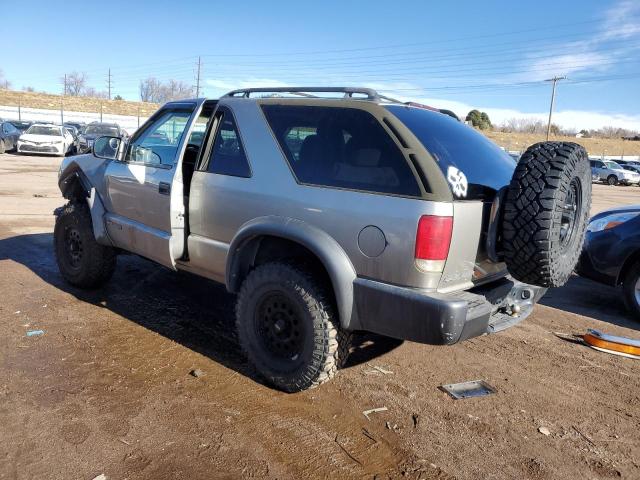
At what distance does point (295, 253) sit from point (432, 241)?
3.42 feet

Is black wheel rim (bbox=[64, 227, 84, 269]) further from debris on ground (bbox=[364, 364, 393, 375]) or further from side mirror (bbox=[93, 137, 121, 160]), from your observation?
debris on ground (bbox=[364, 364, 393, 375])

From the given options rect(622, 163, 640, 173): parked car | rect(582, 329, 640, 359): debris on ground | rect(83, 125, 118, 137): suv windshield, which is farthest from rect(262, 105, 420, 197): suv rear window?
rect(622, 163, 640, 173): parked car

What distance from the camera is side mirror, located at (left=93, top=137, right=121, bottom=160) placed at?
487 cm

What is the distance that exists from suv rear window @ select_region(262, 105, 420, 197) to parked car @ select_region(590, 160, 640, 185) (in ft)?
114

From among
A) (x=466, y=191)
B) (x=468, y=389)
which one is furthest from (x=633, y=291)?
(x=466, y=191)

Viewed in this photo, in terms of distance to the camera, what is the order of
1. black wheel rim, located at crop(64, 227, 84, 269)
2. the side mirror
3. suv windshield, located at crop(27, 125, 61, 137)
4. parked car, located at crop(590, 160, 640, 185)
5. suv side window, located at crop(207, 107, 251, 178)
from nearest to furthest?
suv side window, located at crop(207, 107, 251, 178)
the side mirror
black wheel rim, located at crop(64, 227, 84, 269)
suv windshield, located at crop(27, 125, 61, 137)
parked car, located at crop(590, 160, 640, 185)

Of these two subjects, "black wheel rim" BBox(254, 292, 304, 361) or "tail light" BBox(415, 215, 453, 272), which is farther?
"black wheel rim" BBox(254, 292, 304, 361)

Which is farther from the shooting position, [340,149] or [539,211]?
[340,149]

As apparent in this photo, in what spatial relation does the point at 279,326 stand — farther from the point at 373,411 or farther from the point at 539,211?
the point at 539,211

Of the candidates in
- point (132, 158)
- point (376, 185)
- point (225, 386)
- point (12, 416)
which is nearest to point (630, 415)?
point (376, 185)

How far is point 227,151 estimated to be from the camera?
3.83 m

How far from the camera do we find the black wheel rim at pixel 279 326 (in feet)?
11.1

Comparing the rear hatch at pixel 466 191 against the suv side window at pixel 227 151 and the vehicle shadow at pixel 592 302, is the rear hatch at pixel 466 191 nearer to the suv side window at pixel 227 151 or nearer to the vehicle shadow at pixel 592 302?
the suv side window at pixel 227 151

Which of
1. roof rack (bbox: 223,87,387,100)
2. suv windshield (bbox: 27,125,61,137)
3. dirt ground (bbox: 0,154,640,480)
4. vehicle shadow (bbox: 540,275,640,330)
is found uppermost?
roof rack (bbox: 223,87,387,100)
